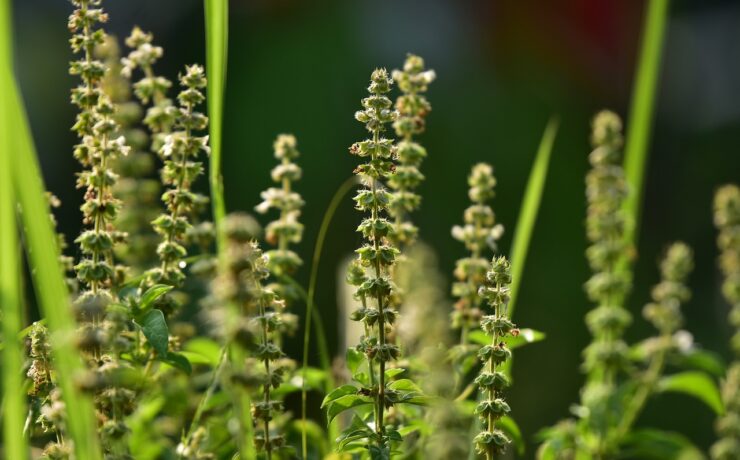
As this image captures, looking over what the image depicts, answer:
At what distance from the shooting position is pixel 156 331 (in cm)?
111

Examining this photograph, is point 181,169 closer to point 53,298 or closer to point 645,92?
point 53,298

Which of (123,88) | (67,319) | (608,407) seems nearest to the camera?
(67,319)

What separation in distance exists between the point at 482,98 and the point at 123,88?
364 centimetres

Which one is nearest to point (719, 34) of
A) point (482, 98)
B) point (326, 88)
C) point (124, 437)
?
point (482, 98)

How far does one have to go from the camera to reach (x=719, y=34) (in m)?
5.66

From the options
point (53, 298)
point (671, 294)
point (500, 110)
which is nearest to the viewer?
point (53, 298)

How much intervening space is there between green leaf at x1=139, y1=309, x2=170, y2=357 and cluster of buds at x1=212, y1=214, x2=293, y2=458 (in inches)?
3.7

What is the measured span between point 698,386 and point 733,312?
239 mm

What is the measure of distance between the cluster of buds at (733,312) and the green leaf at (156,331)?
1.11 metres

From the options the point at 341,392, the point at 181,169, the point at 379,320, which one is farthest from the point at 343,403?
the point at 181,169

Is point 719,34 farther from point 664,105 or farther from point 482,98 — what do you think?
point 482,98

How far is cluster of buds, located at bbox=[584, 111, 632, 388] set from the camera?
182cm

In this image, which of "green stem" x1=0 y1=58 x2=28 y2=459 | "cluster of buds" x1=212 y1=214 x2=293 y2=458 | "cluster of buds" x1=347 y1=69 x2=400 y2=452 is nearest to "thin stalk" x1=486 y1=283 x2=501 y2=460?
"cluster of buds" x1=347 y1=69 x2=400 y2=452

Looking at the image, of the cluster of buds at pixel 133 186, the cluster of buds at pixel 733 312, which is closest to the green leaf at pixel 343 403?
the cluster of buds at pixel 133 186
